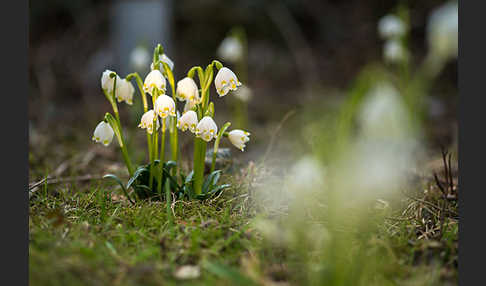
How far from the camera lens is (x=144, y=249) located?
1386 mm

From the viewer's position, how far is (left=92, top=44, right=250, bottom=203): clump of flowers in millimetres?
1625

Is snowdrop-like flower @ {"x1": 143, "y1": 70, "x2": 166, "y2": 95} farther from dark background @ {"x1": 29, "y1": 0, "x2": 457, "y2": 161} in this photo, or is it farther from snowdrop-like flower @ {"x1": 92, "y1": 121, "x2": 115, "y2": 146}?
dark background @ {"x1": 29, "y1": 0, "x2": 457, "y2": 161}

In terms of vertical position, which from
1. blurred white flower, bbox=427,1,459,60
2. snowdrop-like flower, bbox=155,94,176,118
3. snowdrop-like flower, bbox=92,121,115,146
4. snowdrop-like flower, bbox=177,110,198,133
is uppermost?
blurred white flower, bbox=427,1,459,60

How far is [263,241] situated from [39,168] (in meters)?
1.70

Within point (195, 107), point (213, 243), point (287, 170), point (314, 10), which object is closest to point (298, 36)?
point (314, 10)

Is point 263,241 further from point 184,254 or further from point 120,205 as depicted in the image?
point 120,205

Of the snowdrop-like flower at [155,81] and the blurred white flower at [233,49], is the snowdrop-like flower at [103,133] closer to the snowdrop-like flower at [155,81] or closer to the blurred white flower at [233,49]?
the snowdrop-like flower at [155,81]

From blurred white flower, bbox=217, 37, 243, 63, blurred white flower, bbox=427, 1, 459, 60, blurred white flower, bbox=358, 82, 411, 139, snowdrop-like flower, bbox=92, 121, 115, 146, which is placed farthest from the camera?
blurred white flower, bbox=217, 37, 243, 63

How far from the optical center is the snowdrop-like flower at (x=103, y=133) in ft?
5.64

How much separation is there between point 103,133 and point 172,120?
28cm

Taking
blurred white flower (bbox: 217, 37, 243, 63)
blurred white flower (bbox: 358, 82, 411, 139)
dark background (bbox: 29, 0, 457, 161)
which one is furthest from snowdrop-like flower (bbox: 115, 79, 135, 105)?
dark background (bbox: 29, 0, 457, 161)

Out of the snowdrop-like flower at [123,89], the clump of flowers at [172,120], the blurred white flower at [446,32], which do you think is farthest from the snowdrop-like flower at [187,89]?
the blurred white flower at [446,32]

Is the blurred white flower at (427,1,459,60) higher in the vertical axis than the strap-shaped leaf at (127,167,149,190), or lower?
higher

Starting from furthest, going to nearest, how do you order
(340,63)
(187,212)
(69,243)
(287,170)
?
(340,63)
(287,170)
(187,212)
(69,243)
